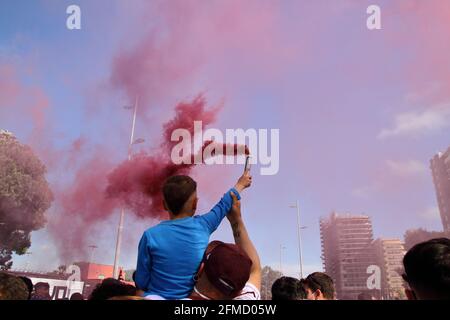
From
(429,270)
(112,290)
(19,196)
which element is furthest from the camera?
(19,196)

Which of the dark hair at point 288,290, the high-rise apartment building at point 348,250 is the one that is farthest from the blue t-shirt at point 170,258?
the high-rise apartment building at point 348,250

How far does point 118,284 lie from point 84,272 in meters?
73.7

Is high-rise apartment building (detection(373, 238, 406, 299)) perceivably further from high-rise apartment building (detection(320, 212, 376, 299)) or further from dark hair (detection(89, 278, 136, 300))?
dark hair (detection(89, 278, 136, 300))

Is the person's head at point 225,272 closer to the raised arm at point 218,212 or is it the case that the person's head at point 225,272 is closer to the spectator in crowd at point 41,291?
the raised arm at point 218,212

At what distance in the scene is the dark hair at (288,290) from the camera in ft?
14.6

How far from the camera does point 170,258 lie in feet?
7.68

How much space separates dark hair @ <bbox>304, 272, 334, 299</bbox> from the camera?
16.0ft

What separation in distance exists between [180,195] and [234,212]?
43cm

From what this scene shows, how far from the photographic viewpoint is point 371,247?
152 m

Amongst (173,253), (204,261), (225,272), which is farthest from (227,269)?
(173,253)

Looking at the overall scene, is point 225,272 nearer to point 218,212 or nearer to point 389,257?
point 218,212

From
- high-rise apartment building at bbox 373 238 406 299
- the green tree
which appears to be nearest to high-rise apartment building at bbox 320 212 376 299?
high-rise apartment building at bbox 373 238 406 299

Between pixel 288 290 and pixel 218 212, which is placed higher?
pixel 218 212
